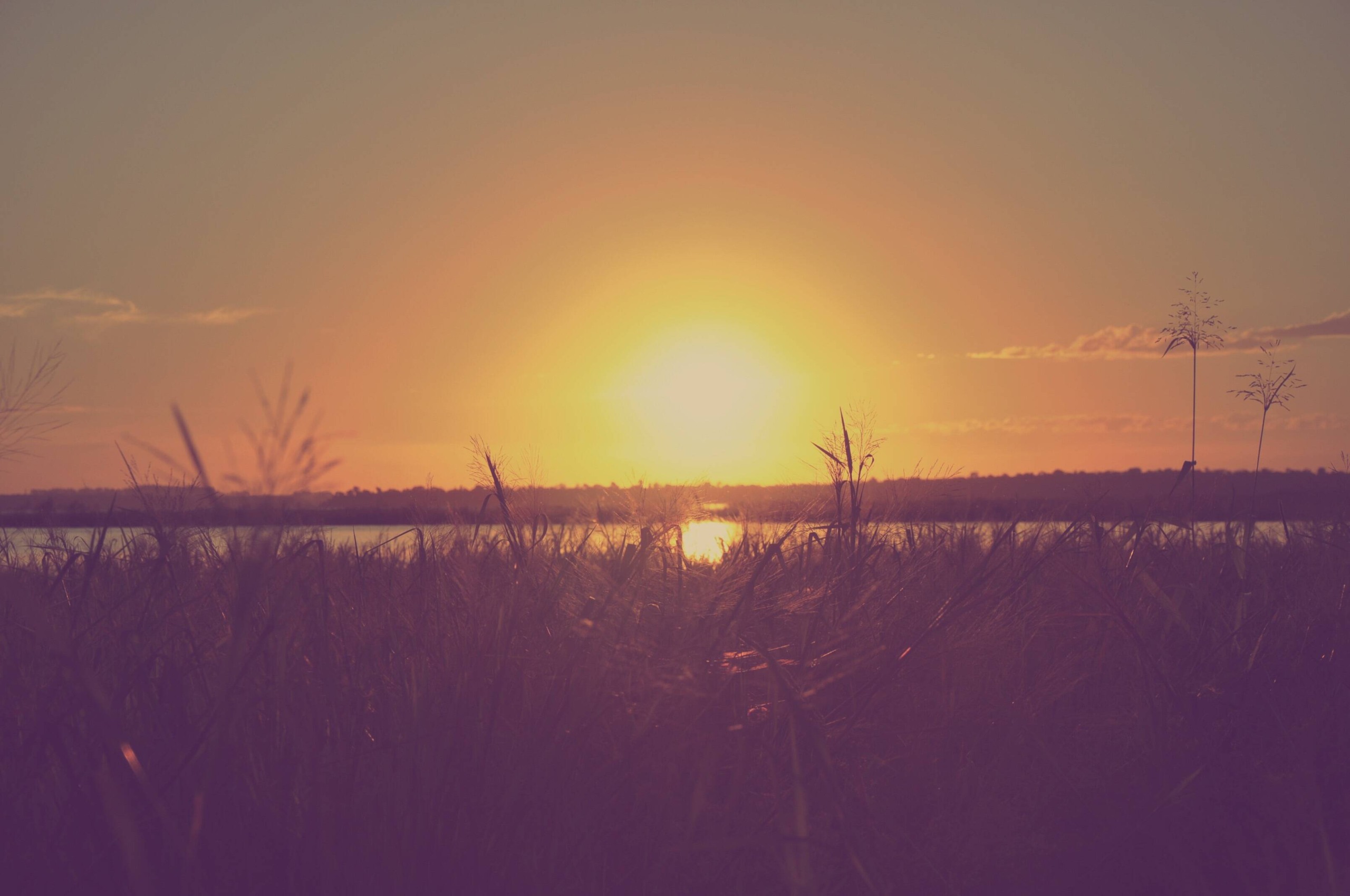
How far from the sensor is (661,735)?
264 cm

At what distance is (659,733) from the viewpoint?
8.68ft

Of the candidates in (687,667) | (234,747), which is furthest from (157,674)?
(687,667)

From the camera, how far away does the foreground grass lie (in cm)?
197

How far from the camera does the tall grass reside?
197cm

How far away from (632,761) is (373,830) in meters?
0.77

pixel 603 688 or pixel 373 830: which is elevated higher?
pixel 603 688

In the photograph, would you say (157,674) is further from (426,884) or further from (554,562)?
(426,884)

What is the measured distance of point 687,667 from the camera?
8.23 ft

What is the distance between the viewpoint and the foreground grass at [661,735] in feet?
6.47

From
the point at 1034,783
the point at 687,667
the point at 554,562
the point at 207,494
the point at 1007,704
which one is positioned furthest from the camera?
the point at 554,562

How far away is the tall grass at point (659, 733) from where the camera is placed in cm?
197

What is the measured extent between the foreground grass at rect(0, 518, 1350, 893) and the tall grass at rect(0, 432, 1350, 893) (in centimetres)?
1

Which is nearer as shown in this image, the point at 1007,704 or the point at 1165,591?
the point at 1007,704

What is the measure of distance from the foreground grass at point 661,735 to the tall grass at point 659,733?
0.04 ft
